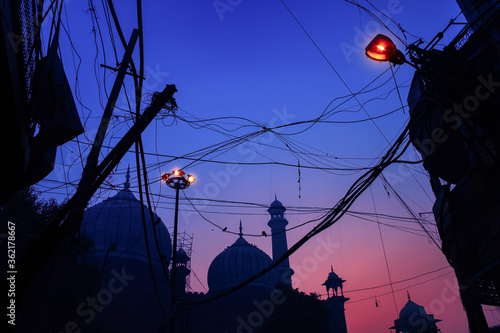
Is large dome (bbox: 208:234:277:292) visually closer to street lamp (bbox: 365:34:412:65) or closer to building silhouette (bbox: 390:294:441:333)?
building silhouette (bbox: 390:294:441:333)

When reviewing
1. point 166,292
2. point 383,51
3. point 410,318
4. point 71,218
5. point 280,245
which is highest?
point 280,245

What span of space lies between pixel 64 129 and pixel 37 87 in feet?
2.72

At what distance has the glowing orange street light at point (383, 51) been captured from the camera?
6.74 m

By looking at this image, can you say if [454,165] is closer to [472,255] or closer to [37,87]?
[472,255]

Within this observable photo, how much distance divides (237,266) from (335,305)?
48.0ft

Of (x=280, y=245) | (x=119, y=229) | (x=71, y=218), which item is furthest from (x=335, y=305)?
(x=71, y=218)

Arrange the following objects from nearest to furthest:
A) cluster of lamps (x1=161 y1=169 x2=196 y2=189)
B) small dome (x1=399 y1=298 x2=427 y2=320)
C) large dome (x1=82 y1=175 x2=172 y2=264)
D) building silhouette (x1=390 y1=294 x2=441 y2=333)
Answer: cluster of lamps (x1=161 y1=169 x2=196 y2=189) → large dome (x1=82 y1=175 x2=172 y2=264) → building silhouette (x1=390 y1=294 x2=441 y2=333) → small dome (x1=399 y1=298 x2=427 y2=320)

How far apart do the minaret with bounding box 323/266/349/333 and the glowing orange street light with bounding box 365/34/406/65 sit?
131 feet

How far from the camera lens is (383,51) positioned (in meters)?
6.80

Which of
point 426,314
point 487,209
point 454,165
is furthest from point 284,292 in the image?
point 426,314

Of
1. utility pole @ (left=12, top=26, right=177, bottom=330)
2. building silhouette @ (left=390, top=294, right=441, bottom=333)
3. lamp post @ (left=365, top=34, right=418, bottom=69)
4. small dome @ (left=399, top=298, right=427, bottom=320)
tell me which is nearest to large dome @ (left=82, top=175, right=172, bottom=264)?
utility pole @ (left=12, top=26, right=177, bottom=330)

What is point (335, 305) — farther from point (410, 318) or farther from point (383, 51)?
point (383, 51)

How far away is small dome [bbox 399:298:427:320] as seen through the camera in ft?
176

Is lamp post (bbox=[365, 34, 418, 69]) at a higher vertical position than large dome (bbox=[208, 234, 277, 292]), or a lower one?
lower
